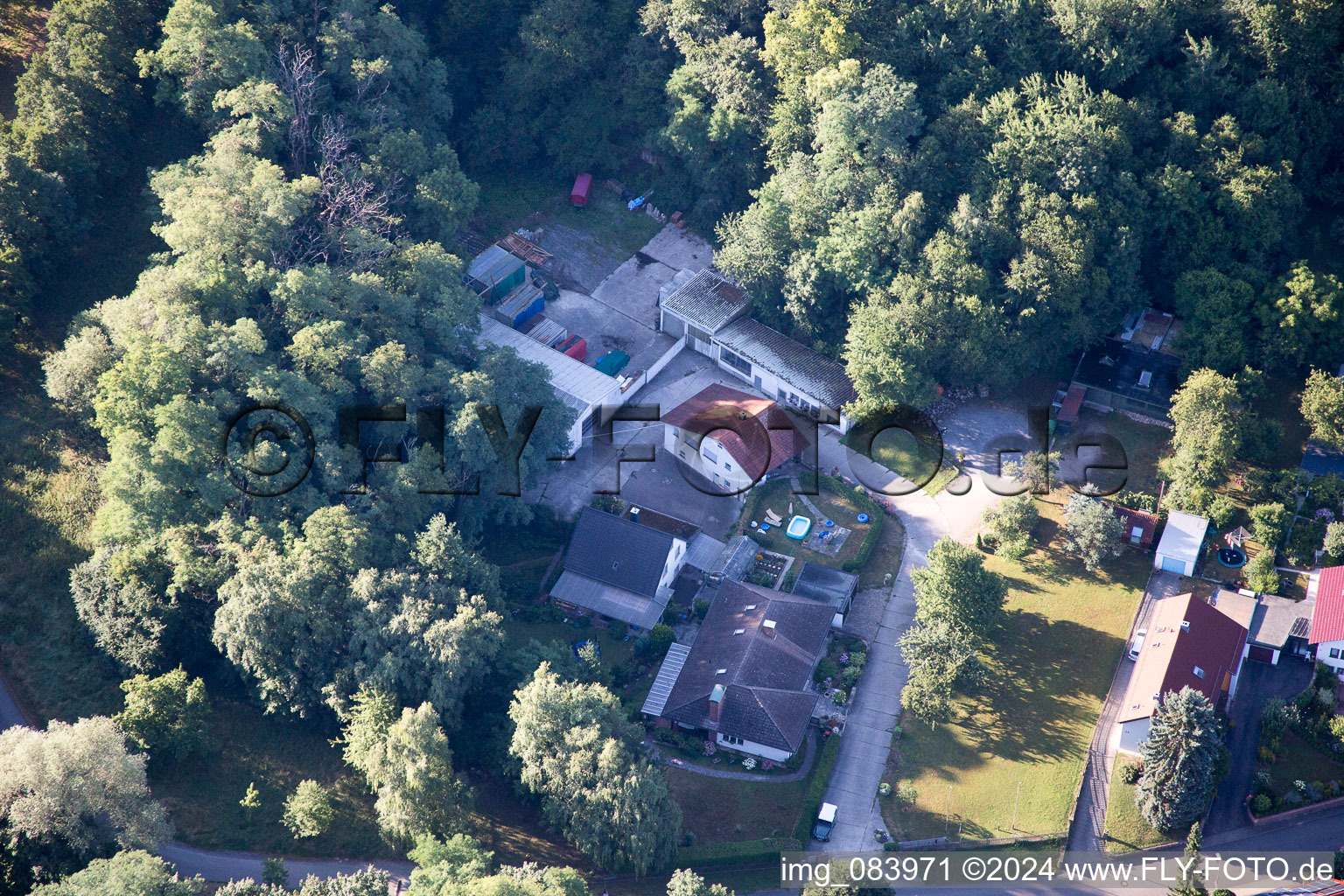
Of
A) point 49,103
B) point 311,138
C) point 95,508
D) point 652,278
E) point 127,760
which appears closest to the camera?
point 127,760

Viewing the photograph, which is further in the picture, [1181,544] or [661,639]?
[1181,544]

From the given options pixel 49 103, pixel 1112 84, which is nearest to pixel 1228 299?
pixel 1112 84

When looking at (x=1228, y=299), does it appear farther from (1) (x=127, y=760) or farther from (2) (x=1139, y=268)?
(1) (x=127, y=760)

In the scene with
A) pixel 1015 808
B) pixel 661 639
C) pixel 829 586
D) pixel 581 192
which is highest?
pixel 581 192

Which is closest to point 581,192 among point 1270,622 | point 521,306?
point 521,306

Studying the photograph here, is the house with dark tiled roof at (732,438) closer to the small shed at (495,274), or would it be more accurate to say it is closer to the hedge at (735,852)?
the small shed at (495,274)

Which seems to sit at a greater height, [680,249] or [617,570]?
[680,249]

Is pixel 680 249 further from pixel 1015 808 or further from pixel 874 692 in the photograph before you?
pixel 1015 808
